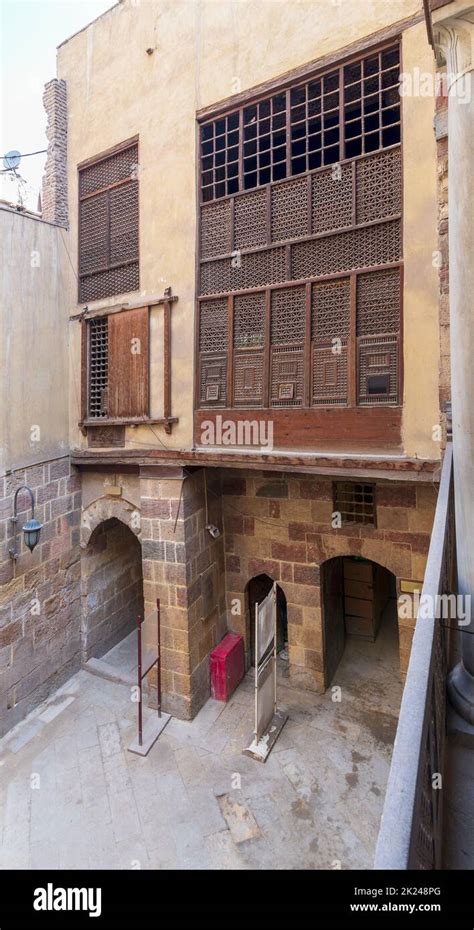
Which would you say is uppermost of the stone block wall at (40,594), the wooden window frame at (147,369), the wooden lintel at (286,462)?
the wooden window frame at (147,369)

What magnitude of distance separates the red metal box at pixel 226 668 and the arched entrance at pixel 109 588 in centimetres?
215

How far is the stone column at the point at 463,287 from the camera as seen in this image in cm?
258

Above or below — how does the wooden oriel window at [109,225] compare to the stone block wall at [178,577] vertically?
above

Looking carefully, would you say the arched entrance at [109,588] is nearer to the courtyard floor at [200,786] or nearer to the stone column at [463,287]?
the courtyard floor at [200,786]

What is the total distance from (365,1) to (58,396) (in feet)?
23.0

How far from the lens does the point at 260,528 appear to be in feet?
27.8

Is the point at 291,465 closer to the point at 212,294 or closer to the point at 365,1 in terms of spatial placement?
the point at 212,294

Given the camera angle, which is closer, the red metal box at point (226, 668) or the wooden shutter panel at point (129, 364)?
the wooden shutter panel at point (129, 364)

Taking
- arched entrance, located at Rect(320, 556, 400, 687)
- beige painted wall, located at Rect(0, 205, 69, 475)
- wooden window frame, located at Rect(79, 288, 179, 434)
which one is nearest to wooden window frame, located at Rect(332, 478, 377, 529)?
arched entrance, located at Rect(320, 556, 400, 687)

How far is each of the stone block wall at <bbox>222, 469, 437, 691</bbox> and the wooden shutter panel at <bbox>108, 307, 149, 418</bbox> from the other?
2.06m

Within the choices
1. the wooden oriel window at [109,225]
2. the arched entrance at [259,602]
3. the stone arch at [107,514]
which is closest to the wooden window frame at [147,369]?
the wooden oriel window at [109,225]
